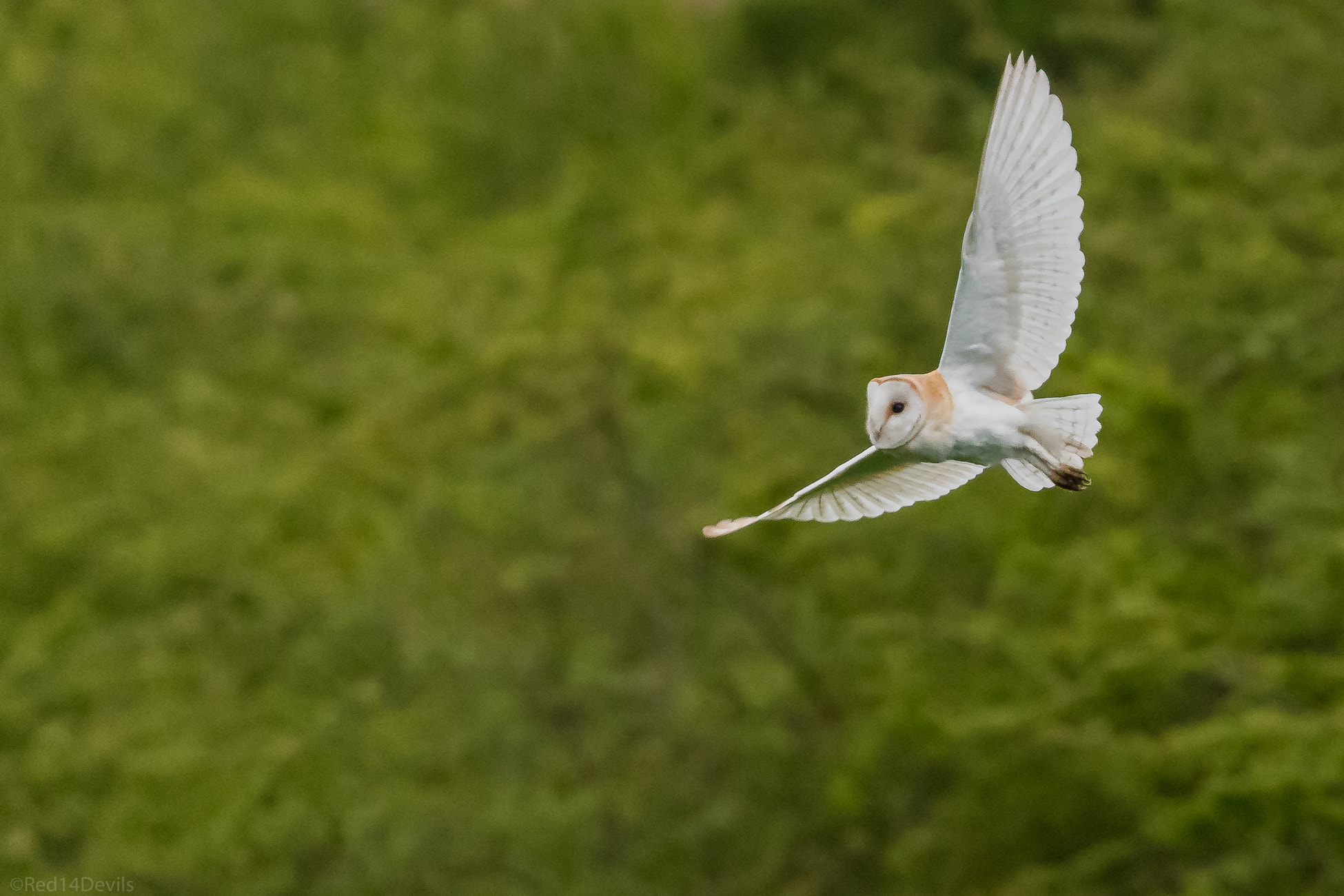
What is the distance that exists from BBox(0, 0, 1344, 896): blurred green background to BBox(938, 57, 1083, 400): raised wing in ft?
7.07

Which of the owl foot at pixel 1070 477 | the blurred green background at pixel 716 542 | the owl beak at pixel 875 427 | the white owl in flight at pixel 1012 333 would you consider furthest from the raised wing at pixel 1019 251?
the blurred green background at pixel 716 542

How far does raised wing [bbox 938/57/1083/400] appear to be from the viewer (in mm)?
2926

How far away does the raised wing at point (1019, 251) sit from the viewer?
115 inches

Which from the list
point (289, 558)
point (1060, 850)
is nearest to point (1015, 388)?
point (1060, 850)

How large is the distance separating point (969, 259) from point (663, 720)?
5.98 m

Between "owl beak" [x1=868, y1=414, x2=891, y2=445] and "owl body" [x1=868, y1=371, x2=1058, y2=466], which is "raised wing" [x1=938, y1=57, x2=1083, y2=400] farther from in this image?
"owl beak" [x1=868, y1=414, x2=891, y2=445]

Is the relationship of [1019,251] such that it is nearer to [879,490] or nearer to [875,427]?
[875,427]

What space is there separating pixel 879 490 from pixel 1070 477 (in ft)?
2.29

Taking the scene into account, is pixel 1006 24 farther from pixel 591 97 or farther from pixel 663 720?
pixel 591 97

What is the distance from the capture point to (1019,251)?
3.07m

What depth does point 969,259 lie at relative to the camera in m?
3.04

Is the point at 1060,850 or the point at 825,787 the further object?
the point at 825,787

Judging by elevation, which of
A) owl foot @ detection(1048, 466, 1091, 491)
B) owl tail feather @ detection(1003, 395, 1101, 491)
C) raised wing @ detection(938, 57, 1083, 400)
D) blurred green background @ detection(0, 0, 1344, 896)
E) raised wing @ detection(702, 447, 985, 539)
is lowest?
owl foot @ detection(1048, 466, 1091, 491)

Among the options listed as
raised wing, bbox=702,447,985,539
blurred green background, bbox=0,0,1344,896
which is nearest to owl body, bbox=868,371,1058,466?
raised wing, bbox=702,447,985,539
